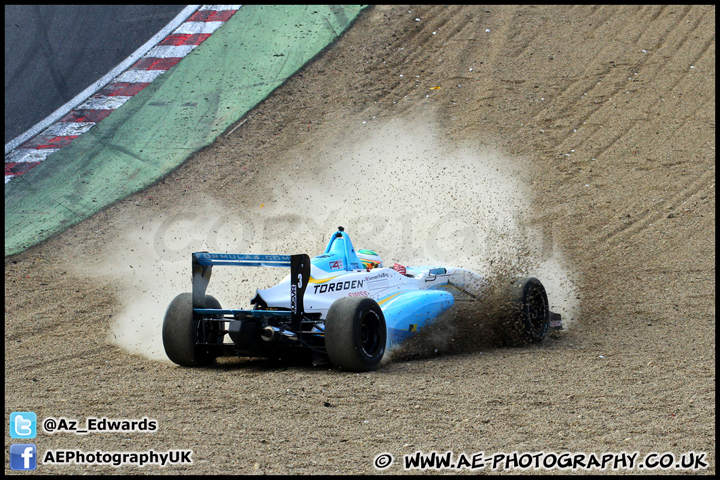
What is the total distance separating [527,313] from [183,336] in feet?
12.9

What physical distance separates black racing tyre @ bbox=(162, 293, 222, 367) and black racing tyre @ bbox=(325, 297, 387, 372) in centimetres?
127

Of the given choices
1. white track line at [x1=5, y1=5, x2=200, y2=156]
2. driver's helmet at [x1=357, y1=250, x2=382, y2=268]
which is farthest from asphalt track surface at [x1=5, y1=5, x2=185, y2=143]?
driver's helmet at [x1=357, y1=250, x2=382, y2=268]

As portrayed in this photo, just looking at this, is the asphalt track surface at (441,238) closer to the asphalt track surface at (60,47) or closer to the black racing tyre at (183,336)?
the black racing tyre at (183,336)

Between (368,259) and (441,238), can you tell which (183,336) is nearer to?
(368,259)

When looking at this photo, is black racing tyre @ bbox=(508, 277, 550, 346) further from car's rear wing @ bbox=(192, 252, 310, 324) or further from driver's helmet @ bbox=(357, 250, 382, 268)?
car's rear wing @ bbox=(192, 252, 310, 324)

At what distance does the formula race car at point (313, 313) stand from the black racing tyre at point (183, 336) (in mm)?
10

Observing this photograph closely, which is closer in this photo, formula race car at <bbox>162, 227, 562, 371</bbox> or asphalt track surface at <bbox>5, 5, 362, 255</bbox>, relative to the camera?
formula race car at <bbox>162, 227, 562, 371</bbox>

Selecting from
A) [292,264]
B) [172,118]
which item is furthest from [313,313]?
[172,118]

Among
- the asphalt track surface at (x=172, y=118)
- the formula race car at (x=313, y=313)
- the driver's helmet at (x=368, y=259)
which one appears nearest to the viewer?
the formula race car at (x=313, y=313)

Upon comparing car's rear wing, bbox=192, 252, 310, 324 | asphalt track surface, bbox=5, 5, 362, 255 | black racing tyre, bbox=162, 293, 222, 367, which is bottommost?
black racing tyre, bbox=162, 293, 222, 367

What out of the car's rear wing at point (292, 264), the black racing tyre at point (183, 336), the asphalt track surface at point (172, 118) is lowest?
the black racing tyre at point (183, 336)

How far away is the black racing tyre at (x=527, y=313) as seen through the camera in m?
8.43

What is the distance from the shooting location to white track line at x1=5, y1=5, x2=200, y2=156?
16.7 metres

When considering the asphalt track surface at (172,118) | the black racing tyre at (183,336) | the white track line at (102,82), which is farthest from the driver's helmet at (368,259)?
the white track line at (102,82)
